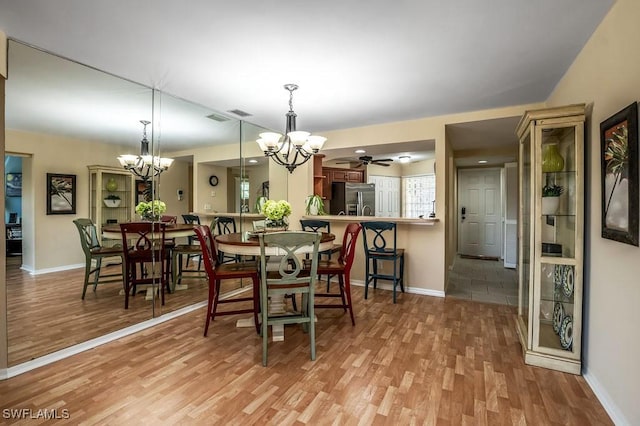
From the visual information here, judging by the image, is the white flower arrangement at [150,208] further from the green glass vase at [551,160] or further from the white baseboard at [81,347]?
the green glass vase at [551,160]

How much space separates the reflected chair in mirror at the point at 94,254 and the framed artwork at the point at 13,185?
1.65 feet

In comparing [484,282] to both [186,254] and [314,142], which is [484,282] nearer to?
[314,142]

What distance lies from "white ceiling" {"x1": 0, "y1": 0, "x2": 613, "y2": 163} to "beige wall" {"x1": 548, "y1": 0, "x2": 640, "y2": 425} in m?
0.18

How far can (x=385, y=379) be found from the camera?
6.68 ft

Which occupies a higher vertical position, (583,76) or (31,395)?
(583,76)

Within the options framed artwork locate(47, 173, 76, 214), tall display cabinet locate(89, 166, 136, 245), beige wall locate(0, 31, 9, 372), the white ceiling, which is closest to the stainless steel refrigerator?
the white ceiling

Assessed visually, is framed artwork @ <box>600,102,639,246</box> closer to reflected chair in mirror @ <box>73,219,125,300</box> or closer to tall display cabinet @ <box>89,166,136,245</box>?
tall display cabinet @ <box>89,166,136,245</box>

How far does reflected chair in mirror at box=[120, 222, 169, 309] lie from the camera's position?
3043 millimetres

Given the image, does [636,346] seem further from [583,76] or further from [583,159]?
[583,76]

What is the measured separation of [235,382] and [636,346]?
218 cm

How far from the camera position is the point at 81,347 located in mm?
2438

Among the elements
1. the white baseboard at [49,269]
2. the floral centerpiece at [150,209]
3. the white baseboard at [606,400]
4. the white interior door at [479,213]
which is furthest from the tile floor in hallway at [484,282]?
the white baseboard at [49,269]

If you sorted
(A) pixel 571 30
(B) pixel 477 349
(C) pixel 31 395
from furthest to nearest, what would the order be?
(B) pixel 477 349 < (A) pixel 571 30 < (C) pixel 31 395

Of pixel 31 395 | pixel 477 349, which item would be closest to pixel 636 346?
pixel 477 349
